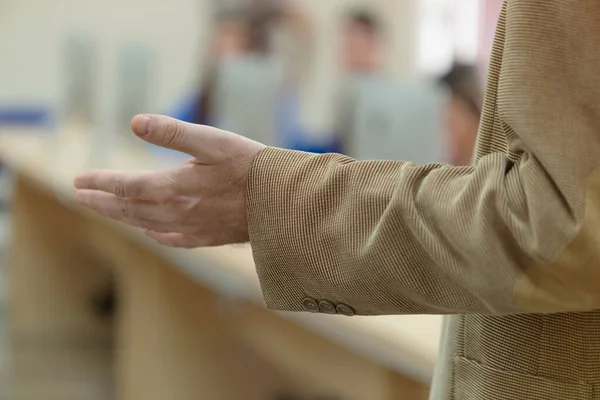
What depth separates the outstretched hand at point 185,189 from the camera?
779 mm

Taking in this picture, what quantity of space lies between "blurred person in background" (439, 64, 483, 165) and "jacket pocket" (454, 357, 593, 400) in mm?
1968

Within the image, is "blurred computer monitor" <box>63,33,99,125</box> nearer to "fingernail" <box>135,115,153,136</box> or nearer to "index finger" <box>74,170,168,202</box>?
"index finger" <box>74,170,168,202</box>

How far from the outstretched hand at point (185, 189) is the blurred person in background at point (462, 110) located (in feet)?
6.20

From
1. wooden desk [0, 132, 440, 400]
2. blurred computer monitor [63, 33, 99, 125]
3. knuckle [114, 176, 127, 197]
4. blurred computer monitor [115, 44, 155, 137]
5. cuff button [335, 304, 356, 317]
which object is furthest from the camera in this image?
blurred computer monitor [63, 33, 99, 125]

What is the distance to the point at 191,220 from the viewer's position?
853mm

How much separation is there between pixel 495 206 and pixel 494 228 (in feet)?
0.05

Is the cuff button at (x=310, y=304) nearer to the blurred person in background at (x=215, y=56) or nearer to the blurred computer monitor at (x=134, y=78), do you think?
the blurred person in background at (x=215, y=56)

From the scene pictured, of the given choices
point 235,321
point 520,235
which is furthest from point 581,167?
point 235,321

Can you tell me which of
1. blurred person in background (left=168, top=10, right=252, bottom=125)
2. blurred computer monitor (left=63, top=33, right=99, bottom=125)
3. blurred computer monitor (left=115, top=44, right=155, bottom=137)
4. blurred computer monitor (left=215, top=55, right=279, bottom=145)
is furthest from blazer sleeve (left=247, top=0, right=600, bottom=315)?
blurred computer monitor (left=63, top=33, right=99, bottom=125)

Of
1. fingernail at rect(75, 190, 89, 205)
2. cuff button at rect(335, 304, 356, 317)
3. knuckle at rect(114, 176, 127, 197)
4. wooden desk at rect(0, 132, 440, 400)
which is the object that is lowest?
wooden desk at rect(0, 132, 440, 400)

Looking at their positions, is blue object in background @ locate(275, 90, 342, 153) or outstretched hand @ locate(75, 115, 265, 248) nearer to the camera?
outstretched hand @ locate(75, 115, 265, 248)

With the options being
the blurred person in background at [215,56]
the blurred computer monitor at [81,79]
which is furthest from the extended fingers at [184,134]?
the blurred computer monitor at [81,79]

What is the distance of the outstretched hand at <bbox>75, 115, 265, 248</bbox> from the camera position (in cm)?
78

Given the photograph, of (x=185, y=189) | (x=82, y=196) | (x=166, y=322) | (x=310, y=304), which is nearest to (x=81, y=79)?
(x=166, y=322)
